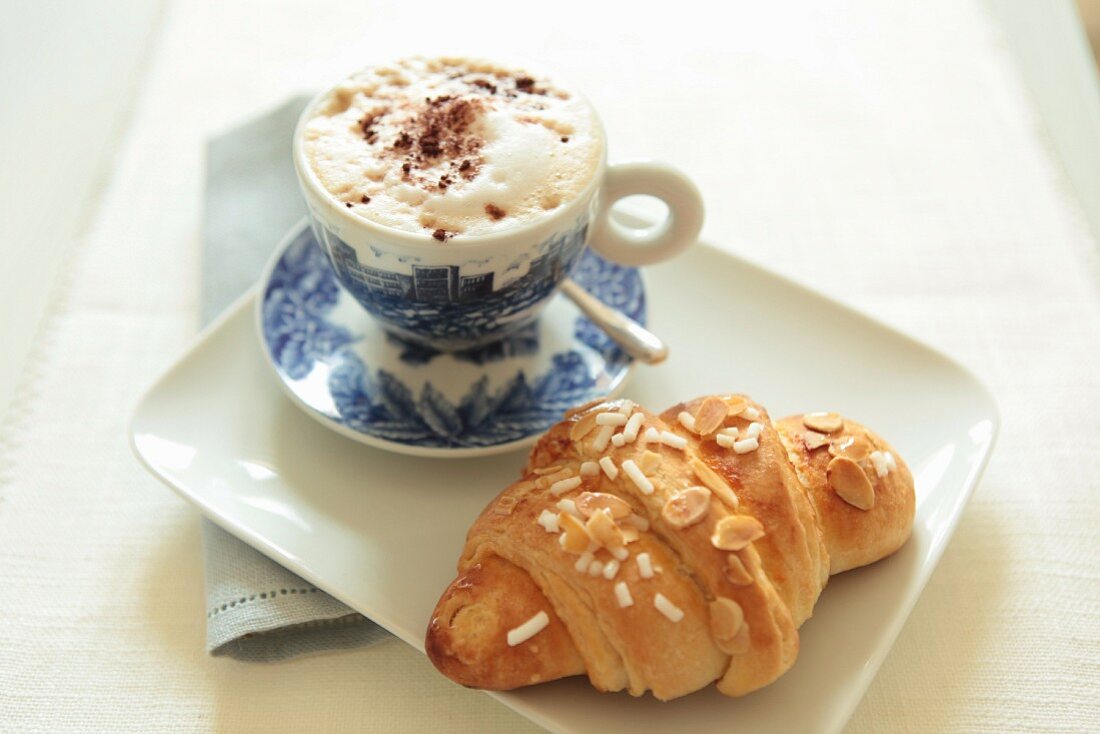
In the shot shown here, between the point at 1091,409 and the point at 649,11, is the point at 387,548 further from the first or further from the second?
the point at 649,11

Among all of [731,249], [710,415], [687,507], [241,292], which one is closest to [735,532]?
[687,507]

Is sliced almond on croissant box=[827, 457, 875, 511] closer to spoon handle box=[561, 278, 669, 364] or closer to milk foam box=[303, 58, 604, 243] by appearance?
spoon handle box=[561, 278, 669, 364]

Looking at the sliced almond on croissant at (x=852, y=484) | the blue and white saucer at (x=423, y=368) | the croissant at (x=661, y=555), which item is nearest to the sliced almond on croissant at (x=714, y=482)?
the croissant at (x=661, y=555)

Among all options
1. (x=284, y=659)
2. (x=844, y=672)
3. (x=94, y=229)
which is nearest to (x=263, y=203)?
(x=94, y=229)

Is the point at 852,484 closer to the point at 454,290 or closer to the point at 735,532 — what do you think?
the point at 735,532

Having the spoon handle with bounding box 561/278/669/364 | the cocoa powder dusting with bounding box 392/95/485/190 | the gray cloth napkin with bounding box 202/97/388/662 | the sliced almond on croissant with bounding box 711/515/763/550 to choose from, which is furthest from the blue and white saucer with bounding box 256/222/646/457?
the sliced almond on croissant with bounding box 711/515/763/550

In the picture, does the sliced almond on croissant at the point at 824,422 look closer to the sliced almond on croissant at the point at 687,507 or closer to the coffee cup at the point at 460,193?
the sliced almond on croissant at the point at 687,507
